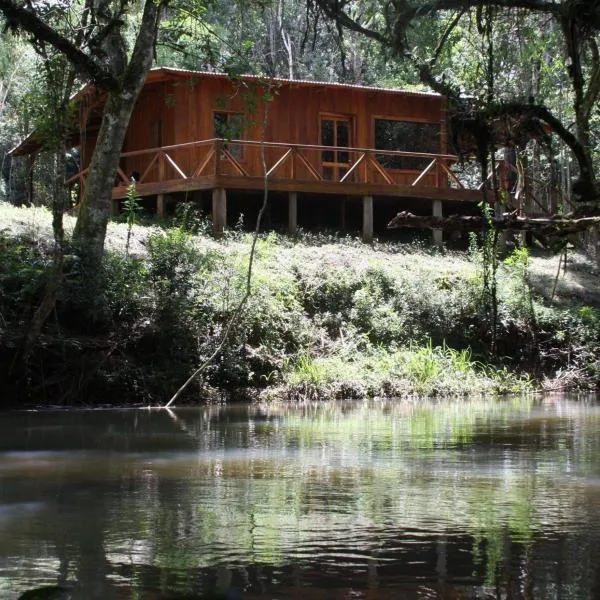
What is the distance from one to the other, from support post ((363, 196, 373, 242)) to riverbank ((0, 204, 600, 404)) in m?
0.57

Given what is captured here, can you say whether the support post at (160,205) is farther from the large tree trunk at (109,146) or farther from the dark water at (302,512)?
the dark water at (302,512)

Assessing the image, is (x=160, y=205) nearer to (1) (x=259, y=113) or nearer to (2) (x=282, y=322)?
(1) (x=259, y=113)

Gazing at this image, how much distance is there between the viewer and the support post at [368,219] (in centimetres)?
2397

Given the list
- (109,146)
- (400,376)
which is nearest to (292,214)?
(109,146)

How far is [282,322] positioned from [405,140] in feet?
42.4

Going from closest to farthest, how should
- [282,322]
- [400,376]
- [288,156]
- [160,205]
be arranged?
[400,376] < [282,322] < [160,205] < [288,156]

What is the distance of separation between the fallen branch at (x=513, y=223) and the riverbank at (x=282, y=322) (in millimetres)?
5427

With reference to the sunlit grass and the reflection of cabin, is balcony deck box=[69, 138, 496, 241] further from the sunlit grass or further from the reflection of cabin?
the sunlit grass

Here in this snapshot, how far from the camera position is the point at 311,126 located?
87.2 feet

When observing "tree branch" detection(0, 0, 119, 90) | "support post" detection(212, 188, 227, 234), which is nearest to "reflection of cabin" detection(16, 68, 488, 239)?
"support post" detection(212, 188, 227, 234)

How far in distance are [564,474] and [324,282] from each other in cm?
1235

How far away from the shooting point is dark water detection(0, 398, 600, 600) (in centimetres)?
438

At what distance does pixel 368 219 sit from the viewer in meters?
24.2

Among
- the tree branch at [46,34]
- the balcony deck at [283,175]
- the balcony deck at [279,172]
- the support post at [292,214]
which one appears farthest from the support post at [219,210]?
the tree branch at [46,34]
